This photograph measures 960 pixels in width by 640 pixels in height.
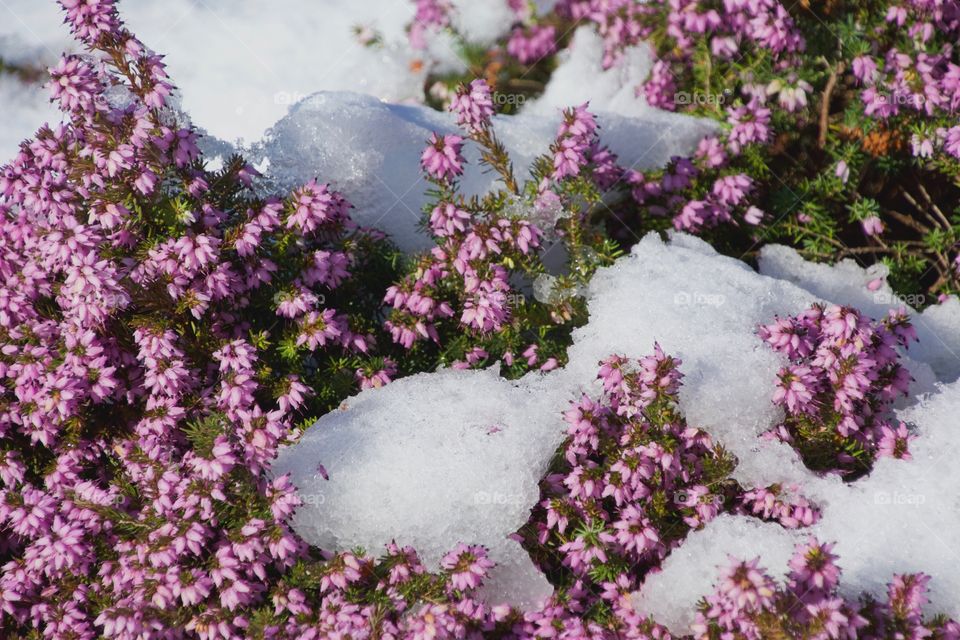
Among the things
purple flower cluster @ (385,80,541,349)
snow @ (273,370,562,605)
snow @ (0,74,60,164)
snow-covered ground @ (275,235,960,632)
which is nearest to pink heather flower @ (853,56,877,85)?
snow-covered ground @ (275,235,960,632)

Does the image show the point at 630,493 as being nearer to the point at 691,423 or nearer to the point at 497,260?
the point at 691,423

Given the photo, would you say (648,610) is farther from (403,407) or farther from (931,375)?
(931,375)

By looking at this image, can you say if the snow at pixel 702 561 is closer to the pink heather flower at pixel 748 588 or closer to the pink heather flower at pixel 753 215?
the pink heather flower at pixel 748 588

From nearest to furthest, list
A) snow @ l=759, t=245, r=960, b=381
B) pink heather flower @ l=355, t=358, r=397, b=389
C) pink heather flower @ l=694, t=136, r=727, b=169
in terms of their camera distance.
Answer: pink heather flower @ l=355, t=358, r=397, b=389, snow @ l=759, t=245, r=960, b=381, pink heather flower @ l=694, t=136, r=727, b=169

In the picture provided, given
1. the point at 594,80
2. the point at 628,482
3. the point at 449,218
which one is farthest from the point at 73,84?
the point at 594,80

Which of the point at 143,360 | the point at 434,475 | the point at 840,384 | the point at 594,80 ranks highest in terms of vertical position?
the point at 143,360

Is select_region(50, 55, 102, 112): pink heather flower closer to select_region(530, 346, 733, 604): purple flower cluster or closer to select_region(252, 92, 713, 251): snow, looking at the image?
select_region(252, 92, 713, 251): snow
